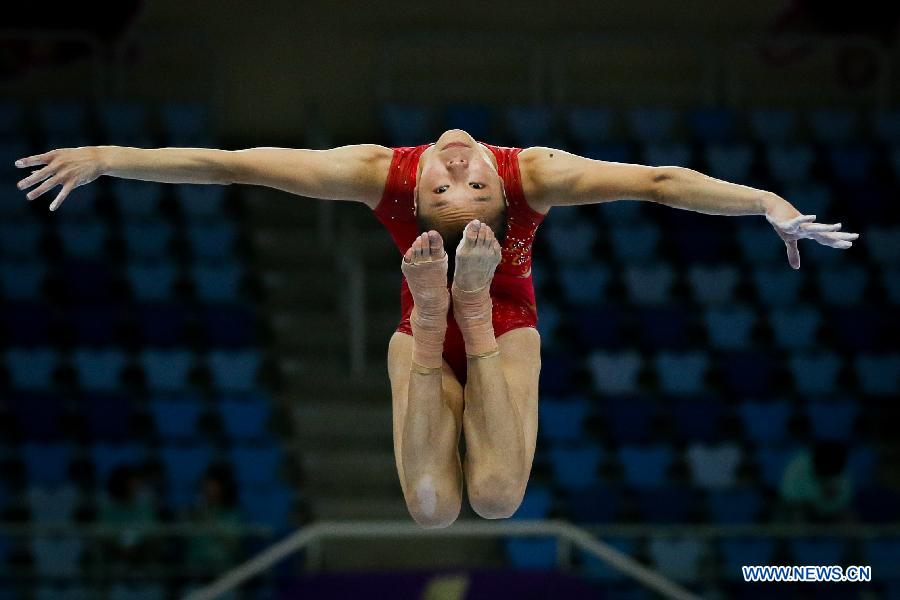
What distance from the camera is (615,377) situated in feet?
31.3

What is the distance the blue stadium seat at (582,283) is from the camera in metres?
10.1

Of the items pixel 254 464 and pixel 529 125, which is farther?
pixel 529 125

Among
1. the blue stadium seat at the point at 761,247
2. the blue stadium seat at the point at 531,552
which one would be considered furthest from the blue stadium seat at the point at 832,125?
the blue stadium seat at the point at 531,552

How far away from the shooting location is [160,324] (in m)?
9.62

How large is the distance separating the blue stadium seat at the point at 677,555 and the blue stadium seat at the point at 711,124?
4.23m

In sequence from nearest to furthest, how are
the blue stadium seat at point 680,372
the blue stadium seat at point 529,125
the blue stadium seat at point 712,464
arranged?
the blue stadium seat at point 712,464 → the blue stadium seat at point 680,372 → the blue stadium seat at point 529,125

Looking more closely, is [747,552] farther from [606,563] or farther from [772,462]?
[772,462]

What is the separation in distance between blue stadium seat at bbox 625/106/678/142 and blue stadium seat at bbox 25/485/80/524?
5511mm

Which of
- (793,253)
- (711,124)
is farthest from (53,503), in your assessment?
(711,124)

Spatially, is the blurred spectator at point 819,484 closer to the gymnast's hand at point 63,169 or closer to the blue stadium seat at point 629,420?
the blue stadium seat at point 629,420

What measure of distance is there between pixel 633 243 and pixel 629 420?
1732 mm

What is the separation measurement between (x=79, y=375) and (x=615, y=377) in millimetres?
3853

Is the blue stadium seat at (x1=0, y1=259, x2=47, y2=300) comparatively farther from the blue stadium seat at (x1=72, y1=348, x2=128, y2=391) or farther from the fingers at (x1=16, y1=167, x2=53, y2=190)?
the fingers at (x1=16, y1=167, x2=53, y2=190)

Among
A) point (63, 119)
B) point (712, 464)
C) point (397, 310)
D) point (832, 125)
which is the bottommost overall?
point (712, 464)
